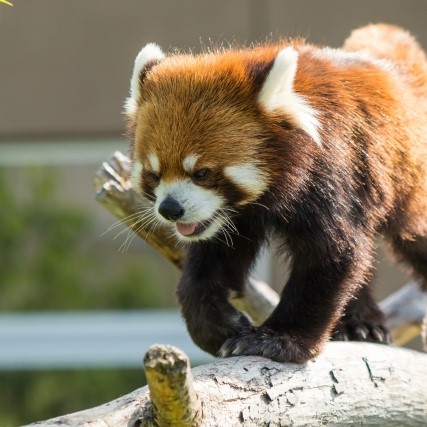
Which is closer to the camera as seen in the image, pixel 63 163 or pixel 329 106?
pixel 329 106

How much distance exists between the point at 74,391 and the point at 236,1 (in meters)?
3.69

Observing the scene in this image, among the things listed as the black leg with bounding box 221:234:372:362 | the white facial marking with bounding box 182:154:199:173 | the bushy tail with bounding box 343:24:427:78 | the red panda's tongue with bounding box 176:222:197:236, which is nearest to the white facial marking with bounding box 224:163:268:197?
the white facial marking with bounding box 182:154:199:173

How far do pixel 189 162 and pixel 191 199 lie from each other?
13 cm

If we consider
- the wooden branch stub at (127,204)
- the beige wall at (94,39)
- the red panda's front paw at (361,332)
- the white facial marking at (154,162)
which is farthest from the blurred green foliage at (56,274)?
the white facial marking at (154,162)

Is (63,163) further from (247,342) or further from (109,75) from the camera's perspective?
(247,342)

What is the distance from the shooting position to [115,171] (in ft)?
14.3

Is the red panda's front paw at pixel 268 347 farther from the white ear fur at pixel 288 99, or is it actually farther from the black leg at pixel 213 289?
the white ear fur at pixel 288 99

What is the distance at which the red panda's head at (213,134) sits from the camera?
345cm

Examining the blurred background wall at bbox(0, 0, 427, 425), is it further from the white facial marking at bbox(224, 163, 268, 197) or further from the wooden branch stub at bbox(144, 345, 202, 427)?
the wooden branch stub at bbox(144, 345, 202, 427)

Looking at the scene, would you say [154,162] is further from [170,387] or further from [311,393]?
[170,387]

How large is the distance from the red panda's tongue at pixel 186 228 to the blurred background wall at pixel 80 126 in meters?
4.17

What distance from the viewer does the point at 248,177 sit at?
11.4 feet

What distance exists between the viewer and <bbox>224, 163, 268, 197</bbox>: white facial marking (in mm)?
3465

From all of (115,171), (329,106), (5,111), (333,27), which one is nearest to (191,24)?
(333,27)
